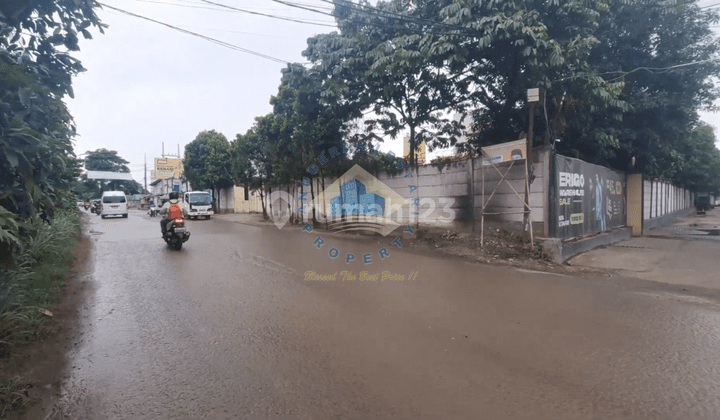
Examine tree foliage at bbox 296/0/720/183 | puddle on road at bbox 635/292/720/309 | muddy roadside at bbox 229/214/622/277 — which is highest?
tree foliage at bbox 296/0/720/183

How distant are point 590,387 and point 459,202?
26.8 feet

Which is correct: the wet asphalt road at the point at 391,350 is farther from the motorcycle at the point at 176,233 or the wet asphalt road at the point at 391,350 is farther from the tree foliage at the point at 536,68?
the tree foliage at the point at 536,68

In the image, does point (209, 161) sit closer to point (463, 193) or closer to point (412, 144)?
point (412, 144)

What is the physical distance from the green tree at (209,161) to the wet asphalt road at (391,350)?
24569 mm

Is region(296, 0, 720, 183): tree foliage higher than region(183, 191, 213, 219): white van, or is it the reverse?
region(296, 0, 720, 183): tree foliage

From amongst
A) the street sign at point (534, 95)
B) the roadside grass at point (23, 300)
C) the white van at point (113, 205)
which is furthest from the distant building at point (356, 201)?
the white van at point (113, 205)

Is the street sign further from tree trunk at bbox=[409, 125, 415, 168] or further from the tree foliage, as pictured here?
tree trunk at bbox=[409, 125, 415, 168]

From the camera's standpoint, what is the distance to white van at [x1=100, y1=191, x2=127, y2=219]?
1006 inches

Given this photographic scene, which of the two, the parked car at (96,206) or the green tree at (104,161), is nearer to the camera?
the parked car at (96,206)

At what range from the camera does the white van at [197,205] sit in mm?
24000

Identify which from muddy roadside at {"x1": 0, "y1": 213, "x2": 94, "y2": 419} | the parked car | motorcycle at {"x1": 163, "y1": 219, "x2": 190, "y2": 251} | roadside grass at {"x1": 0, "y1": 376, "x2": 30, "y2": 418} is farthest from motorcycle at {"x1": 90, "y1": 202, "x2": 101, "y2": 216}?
roadside grass at {"x1": 0, "y1": 376, "x2": 30, "y2": 418}

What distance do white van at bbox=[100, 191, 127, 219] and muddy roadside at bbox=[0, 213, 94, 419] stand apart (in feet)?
75.5

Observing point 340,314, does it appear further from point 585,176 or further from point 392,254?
point 585,176

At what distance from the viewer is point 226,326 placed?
172 inches
